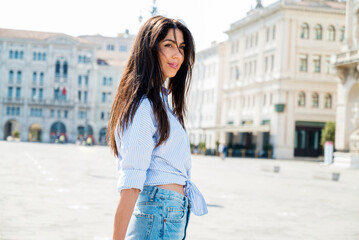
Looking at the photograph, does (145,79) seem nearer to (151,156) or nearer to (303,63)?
(151,156)

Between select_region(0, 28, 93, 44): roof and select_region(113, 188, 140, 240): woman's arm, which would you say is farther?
select_region(0, 28, 93, 44): roof

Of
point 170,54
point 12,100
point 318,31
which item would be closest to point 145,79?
point 170,54

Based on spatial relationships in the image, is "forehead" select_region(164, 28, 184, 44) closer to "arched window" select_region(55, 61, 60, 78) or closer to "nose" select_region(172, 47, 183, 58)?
"nose" select_region(172, 47, 183, 58)

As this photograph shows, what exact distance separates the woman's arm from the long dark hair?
0.28 m

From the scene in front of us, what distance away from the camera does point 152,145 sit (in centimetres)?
273

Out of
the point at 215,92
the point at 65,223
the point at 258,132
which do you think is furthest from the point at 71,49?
the point at 65,223

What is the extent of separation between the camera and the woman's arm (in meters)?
2.60

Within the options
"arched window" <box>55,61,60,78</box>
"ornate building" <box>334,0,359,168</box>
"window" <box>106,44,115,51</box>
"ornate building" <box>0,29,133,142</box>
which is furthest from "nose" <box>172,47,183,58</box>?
"window" <box>106,44,115,51</box>

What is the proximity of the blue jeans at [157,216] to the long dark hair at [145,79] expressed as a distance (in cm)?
25

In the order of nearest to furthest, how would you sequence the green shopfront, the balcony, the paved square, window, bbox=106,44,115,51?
the paved square → the green shopfront → the balcony → window, bbox=106,44,115,51

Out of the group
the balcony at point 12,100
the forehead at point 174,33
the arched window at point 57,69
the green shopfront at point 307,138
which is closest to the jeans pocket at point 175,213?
the forehead at point 174,33

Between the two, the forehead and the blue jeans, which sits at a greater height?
the forehead

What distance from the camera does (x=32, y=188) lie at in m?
13.7

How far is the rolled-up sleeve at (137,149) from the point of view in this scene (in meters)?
2.67
